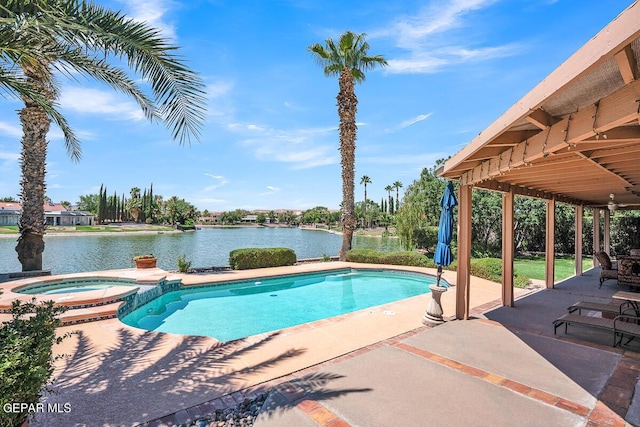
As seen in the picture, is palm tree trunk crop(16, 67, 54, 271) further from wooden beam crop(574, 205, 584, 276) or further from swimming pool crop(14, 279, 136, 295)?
wooden beam crop(574, 205, 584, 276)

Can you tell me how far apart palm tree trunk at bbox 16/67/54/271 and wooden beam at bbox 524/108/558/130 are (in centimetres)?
1365

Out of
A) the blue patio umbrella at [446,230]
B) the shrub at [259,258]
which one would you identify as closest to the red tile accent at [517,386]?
the blue patio umbrella at [446,230]

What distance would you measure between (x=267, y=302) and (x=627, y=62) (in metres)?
9.90

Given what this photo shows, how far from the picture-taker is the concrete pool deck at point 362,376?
129 inches

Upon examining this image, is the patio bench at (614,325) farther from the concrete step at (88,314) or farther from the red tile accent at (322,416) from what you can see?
the concrete step at (88,314)

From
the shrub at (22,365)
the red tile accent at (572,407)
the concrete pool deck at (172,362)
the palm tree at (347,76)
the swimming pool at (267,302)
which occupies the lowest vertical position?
the swimming pool at (267,302)

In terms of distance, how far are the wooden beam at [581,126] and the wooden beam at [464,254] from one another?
5.62 ft

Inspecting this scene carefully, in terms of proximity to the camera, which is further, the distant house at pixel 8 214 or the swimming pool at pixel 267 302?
the distant house at pixel 8 214

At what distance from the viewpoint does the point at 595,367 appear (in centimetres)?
438

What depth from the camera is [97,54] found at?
4719 millimetres

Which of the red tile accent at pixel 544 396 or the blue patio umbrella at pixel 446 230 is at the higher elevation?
the blue patio umbrella at pixel 446 230

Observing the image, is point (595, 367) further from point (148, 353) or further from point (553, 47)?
point (553, 47)

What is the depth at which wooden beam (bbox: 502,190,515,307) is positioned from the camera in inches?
299

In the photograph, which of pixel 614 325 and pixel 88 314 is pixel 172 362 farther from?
pixel 614 325
